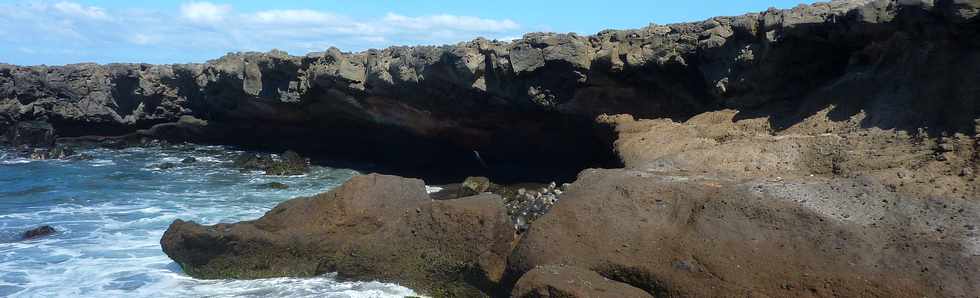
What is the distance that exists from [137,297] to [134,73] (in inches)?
800

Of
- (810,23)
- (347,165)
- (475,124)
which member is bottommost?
(347,165)

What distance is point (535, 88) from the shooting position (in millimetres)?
15664

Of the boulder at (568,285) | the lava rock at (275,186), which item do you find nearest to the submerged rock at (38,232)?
the lava rock at (275,186)

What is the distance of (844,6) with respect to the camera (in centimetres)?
1059

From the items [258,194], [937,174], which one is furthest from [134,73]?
[937,174]

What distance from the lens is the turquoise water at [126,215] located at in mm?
9336

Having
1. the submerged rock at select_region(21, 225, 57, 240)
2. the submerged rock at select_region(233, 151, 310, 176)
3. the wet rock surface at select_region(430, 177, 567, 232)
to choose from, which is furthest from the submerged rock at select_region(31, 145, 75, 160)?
the wet rock surface at select_region(430, 177, 567, 232)

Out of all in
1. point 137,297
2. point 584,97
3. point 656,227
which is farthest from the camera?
point 584,97

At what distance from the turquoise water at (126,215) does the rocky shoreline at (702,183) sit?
471 mm

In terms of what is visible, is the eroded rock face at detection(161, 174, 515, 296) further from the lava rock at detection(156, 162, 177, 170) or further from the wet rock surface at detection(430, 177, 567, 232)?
the lava rock at detection(156, 162, 177, 170)

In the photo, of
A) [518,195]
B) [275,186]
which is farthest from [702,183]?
[275,186]

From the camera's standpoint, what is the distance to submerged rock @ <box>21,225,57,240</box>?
1286 centimetres

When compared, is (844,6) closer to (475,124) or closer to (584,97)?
(584,97)

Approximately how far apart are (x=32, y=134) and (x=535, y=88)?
20222 millimetres
